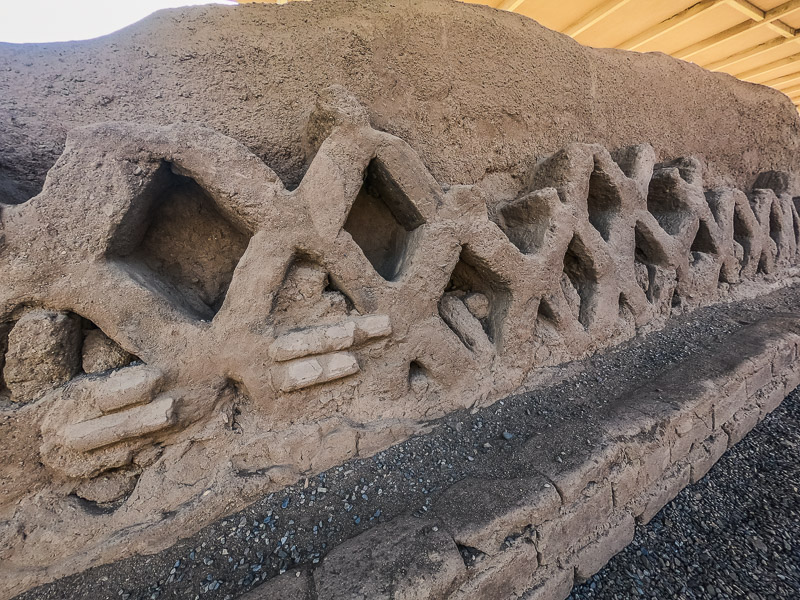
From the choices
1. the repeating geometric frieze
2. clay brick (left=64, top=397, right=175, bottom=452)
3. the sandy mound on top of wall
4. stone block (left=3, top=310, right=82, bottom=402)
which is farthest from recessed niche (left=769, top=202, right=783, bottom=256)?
stone block (left=3, top=310, right=82, bottom=402)

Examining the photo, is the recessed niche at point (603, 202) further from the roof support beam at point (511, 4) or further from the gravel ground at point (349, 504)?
the roof support beam at point (511, 4)

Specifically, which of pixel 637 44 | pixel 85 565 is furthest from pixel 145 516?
pixel 637 44

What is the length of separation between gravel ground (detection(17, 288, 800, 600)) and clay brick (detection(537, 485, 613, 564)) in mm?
117

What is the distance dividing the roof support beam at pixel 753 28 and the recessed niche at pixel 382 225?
3266 mm

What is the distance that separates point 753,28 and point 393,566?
4.05 m

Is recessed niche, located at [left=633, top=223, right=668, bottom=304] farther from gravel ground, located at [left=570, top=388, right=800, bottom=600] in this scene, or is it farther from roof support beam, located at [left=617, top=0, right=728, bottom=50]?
roof support beam, located at [left=617, top=0, right=728, bottom=50]

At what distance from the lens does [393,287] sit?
1018 mm

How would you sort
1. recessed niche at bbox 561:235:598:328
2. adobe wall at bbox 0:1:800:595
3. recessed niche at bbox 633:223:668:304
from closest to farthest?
adobe wall at bbox 0:1:800:595 < recessed niche at bbox 561:235:598:328 < recessed niche at bbox 633:223:668:304

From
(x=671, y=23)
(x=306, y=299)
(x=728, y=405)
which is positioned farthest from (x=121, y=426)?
(x=671, y=23)

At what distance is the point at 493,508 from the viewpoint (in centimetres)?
80

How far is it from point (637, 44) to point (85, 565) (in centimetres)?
403

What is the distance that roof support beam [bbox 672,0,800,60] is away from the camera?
7.76 ft

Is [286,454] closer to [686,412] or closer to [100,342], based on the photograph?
[100,342]

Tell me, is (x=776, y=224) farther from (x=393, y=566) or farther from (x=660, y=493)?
(x=393, y=566)
